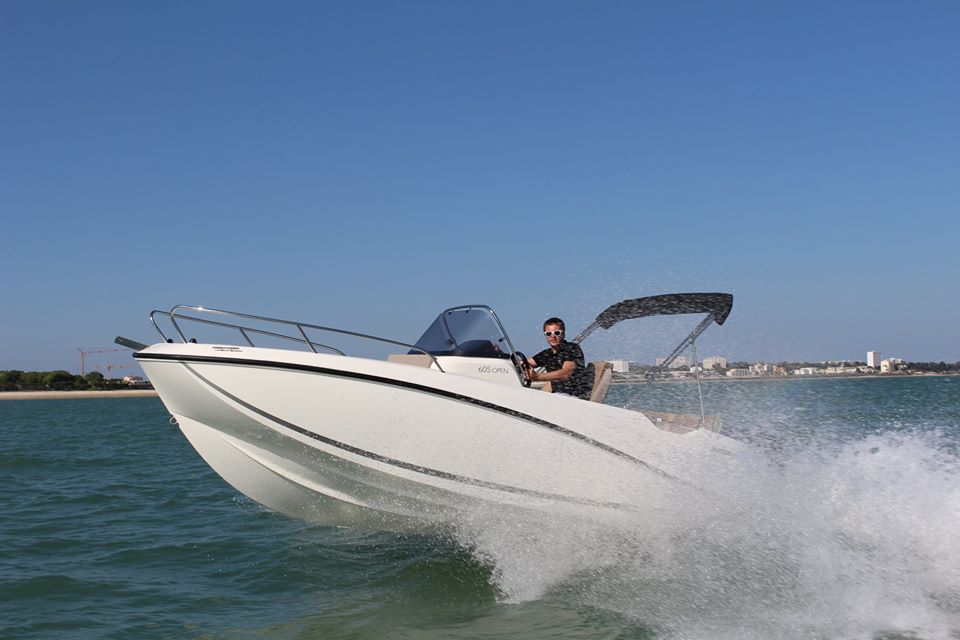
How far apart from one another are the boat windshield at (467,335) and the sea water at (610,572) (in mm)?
1228

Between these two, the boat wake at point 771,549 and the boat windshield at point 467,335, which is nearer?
the boat wake at point 771,549

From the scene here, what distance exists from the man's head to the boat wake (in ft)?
4.39

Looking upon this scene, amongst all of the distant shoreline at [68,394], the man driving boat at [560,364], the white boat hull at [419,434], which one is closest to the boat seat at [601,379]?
the man driving boat at [560,364]

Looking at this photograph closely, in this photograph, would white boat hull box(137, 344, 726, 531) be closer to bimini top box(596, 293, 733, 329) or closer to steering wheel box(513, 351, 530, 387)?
steering wheel box(513, 351, 530, 387)

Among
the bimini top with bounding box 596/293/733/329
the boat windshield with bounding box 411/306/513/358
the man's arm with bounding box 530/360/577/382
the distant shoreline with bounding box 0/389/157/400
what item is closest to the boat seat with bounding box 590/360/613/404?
the man's arm with bounding box 530/360/577/382

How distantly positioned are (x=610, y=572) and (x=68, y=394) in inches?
4558

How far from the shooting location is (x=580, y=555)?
5.79 metres

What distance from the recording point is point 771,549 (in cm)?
545

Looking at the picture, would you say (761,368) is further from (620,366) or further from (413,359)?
(413,359)

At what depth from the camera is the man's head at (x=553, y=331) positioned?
6590mm

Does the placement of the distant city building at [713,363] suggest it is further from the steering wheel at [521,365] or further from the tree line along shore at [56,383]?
the tree line along shore at [56,383]

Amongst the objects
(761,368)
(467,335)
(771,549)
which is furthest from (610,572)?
(761,368)

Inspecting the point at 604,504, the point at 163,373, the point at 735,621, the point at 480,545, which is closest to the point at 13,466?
the point at 163,373

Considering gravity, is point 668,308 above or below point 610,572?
above
